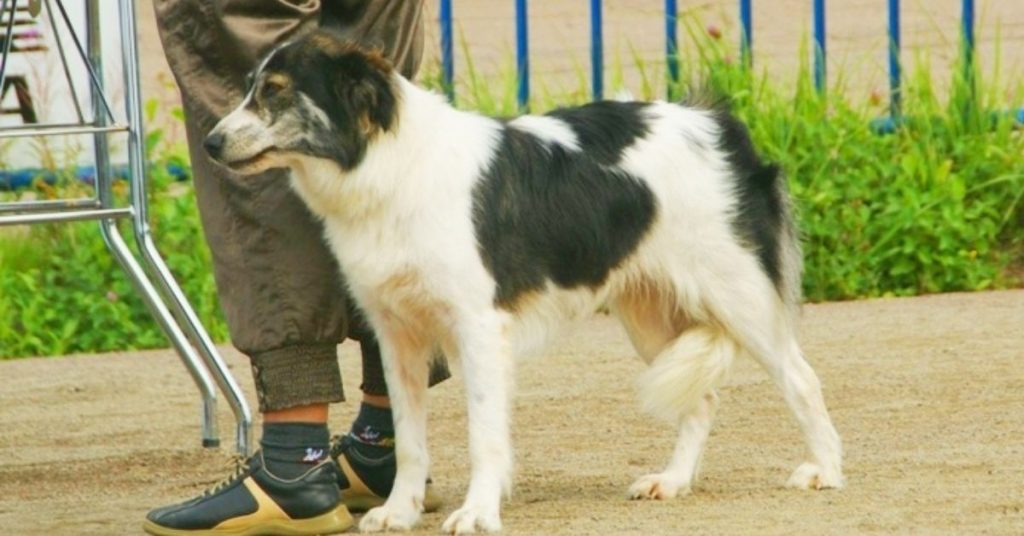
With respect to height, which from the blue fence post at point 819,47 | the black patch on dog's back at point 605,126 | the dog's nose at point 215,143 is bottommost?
the blue fence post at point 819,47

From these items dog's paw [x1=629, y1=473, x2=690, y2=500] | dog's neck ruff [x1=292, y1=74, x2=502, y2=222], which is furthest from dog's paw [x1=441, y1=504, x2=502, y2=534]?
dog's neck ruff [x1=292, y1=74, x2=502, y2=222]

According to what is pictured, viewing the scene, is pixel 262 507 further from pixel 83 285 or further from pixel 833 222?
pixel 833 222

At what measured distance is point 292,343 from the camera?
169 inches

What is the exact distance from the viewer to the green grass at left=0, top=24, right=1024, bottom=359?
698 centimetres

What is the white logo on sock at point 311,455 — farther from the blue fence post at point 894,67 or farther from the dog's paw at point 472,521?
the blue fence post at point 894,67

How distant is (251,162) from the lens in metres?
4.01

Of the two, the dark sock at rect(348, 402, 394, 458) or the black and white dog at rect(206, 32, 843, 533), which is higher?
the black and white dog at rect(206, 32, 843, 533)

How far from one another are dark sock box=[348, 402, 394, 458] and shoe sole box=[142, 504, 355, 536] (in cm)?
31

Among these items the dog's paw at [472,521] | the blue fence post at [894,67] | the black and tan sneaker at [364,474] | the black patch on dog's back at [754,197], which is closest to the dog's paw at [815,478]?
the black patch on dog's back at [754,197]

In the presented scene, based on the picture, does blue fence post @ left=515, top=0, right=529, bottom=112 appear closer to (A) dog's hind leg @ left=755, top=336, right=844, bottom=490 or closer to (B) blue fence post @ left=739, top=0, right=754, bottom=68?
(B) blue fence post @ left=739, top=0, right=754, bottom=68

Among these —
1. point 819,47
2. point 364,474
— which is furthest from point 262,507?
point 819,47

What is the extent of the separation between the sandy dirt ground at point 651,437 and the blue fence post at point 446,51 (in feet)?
3.62

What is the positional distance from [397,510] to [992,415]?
1.72 meters

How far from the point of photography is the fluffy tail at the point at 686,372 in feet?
15.3
